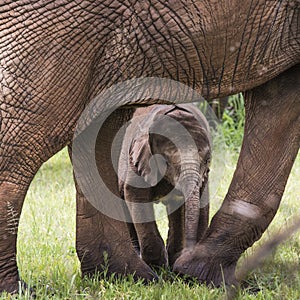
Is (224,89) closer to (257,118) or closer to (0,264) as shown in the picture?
(257,118)

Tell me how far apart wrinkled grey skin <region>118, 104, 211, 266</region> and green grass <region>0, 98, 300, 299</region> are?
41 centimetres

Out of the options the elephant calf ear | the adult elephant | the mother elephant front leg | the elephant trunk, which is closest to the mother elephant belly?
the adult elephant

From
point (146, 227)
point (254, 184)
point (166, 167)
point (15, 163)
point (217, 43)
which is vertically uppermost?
point (217, 43)

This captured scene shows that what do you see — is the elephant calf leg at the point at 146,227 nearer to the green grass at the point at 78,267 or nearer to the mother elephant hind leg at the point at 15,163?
the green grass at the point at 78,267

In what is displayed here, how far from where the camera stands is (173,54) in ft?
10.7

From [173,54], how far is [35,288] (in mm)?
1122

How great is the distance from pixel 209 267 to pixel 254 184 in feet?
1.35

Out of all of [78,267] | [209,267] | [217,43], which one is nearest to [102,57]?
[217,43]

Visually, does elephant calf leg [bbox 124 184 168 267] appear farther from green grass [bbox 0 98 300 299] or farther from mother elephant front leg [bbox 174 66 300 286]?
mother elephant front leg [bbox 174 66 300 286]

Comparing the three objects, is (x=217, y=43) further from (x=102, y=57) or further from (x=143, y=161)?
(x=143, y=161)

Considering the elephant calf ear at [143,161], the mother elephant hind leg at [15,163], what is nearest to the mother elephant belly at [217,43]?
the mother elephant hind leg at [15,163]

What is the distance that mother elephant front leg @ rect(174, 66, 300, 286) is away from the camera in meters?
3.73

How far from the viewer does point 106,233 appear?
4098 mm

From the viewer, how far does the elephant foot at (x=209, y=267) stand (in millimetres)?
3799
